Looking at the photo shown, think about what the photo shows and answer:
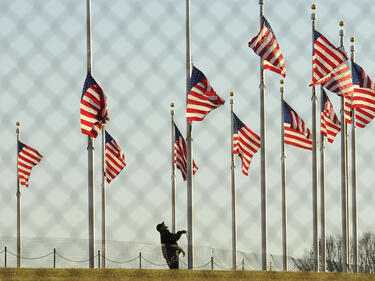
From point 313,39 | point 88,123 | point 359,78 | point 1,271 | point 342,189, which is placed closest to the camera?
point 1,271

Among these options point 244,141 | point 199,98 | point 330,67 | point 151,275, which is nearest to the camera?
point 151,275

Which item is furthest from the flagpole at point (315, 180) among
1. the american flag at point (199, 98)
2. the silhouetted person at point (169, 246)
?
the silhouetted person at point (169, 246)

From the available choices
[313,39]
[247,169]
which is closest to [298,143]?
[247,169]

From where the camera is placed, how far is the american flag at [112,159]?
33.4 meters

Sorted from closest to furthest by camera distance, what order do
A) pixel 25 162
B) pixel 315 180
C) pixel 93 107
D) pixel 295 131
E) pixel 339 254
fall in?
1. pixel 93 107
2. pixel 25 162
3. pixel 295 131
4. pixel 315 180
5. pixel 339 254

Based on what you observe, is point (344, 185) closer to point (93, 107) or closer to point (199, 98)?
point (199, 98)

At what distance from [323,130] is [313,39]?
569 centimetres

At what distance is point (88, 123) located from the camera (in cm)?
2980

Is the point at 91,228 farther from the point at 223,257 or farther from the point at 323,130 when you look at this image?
the point at 323,130

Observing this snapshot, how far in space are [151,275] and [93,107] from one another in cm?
986

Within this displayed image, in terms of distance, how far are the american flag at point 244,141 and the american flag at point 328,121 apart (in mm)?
2176

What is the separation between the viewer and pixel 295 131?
1398 inches

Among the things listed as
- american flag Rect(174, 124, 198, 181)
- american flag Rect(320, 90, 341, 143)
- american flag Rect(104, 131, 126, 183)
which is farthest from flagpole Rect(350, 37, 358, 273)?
american flag Rect(104, 131, 126, 183)

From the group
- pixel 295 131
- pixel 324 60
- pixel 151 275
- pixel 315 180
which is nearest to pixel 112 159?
pixel 295 131
